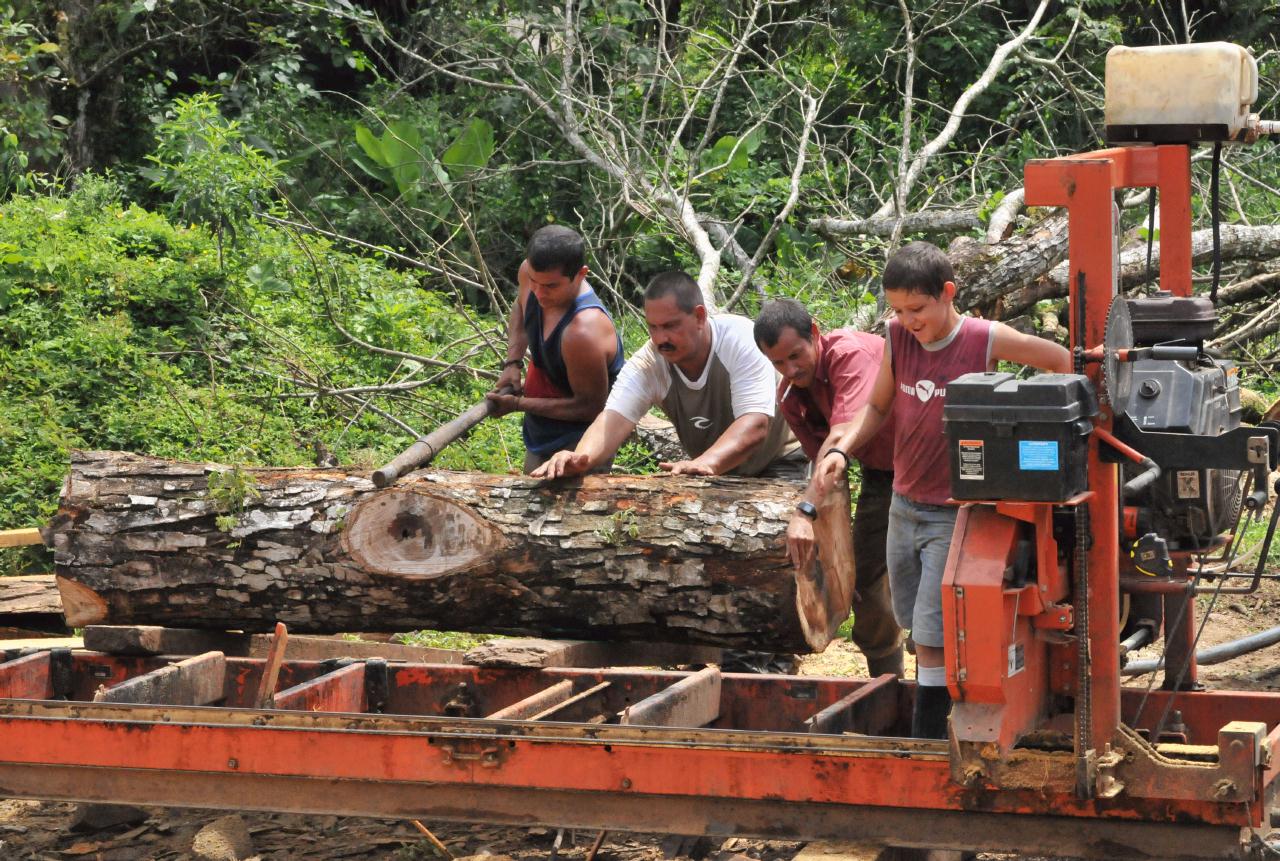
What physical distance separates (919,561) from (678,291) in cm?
130

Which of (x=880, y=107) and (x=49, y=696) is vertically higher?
(x=880, y=107)

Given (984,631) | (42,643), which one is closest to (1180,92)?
(984,631)

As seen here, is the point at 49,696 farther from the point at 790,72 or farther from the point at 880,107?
the point at 880,107

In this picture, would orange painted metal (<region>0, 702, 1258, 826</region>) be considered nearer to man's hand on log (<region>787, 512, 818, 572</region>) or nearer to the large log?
man's hand on log (<region>787, 512, 818, 572</region>)

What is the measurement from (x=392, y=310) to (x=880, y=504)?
210 inches

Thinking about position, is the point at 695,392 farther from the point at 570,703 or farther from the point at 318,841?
the point at 318,841

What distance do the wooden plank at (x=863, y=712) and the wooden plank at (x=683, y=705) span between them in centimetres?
28

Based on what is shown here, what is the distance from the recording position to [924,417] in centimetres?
391

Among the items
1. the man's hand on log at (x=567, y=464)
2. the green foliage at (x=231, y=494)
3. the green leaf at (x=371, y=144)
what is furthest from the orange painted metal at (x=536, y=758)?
the green leaf at (x=371, y=144)

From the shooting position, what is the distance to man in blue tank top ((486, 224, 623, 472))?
5383 millimetres

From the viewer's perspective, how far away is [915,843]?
3.43m

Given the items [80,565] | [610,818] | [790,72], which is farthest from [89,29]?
[610,818]

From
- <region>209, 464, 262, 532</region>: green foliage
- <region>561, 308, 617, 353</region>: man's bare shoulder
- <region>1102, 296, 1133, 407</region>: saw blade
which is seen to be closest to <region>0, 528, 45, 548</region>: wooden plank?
<region>209, 464, 262, 532</region>: green foliage

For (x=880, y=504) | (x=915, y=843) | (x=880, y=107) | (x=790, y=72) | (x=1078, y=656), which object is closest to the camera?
(x=1078, y=656)
